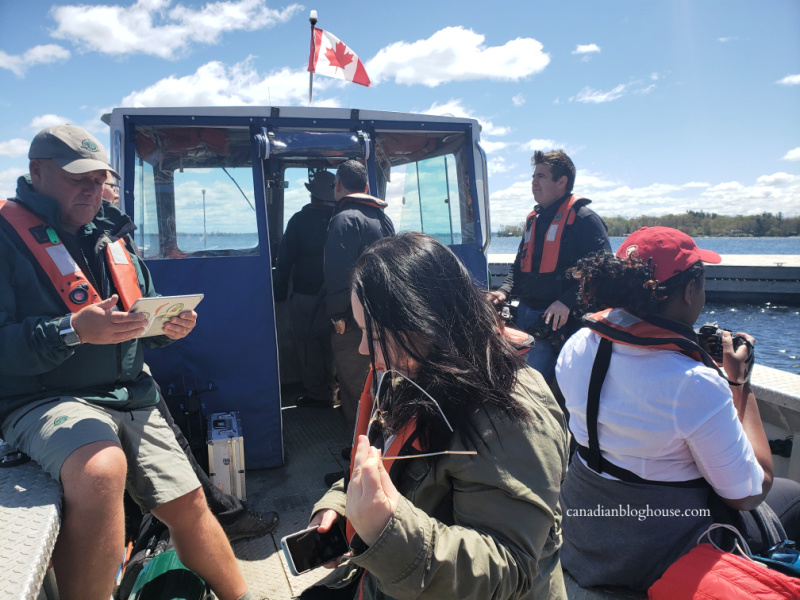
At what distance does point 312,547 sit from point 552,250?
117 inches

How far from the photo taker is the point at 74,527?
1.66m

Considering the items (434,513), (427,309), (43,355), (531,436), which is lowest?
(434,513)

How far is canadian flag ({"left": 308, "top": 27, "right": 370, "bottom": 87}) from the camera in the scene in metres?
4.15

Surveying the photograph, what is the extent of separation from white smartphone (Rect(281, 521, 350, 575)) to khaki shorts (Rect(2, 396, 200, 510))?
1.00 m

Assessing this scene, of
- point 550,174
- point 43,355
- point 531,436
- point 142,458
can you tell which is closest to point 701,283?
point 531,436

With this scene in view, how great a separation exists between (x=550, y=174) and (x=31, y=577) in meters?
3.57

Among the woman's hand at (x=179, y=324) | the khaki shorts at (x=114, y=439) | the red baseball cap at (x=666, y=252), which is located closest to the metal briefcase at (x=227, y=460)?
the khaki shorts at (x=114, y=439)

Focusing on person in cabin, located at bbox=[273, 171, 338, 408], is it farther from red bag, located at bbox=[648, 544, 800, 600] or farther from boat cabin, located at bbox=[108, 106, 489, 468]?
red bag, located at bbox=[648, 544, 800, 600]

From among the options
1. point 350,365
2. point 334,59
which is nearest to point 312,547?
point 350,365

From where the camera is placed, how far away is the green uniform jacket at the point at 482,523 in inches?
38.4

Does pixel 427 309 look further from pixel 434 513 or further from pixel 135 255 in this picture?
pixel 135 255

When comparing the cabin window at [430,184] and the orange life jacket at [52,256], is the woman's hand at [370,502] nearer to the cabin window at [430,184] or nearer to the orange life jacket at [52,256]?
the orange life jacket at [52,256]

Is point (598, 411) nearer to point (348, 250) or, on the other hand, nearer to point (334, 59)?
point (348, 250)

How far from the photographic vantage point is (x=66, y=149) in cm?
213
